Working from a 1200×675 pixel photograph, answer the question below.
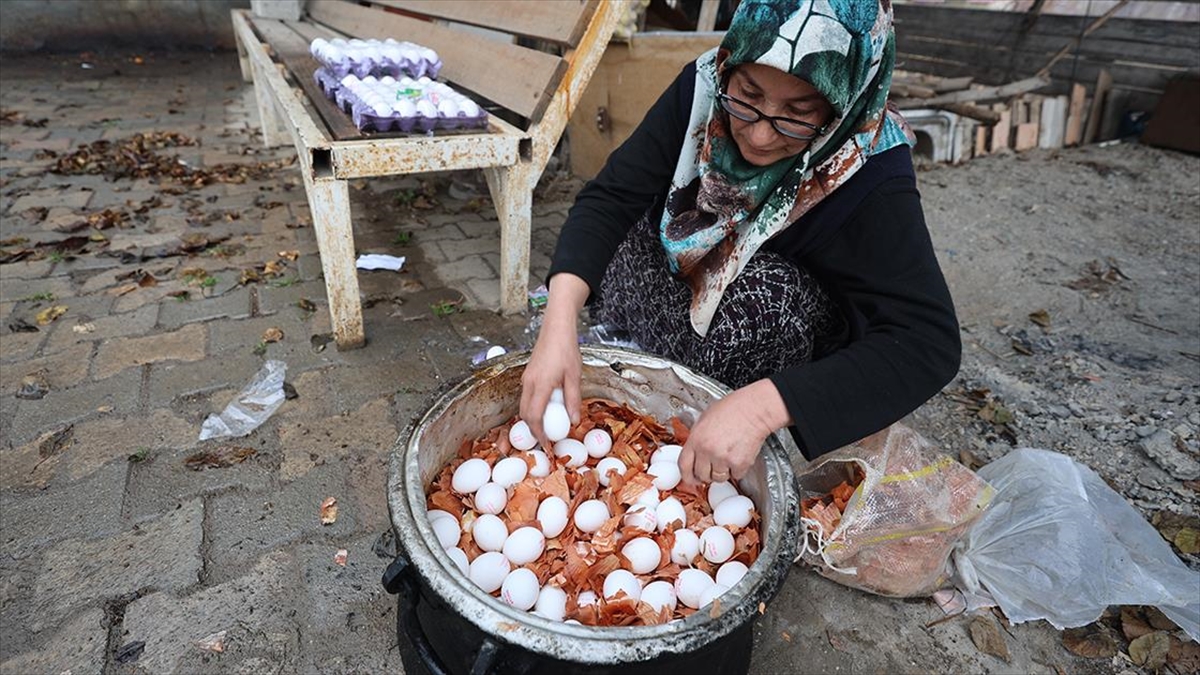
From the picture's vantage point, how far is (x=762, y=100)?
4.57 feet

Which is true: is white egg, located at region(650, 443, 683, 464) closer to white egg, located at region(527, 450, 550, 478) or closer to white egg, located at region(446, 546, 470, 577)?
white egg, located at region(527, 450, 550, 478)

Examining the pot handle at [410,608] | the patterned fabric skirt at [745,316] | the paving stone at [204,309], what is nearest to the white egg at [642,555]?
the pot handle at [410,608]

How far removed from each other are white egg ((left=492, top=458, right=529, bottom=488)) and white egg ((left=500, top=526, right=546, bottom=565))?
15 centimetres

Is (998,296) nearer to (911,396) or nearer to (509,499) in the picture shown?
(911,396)

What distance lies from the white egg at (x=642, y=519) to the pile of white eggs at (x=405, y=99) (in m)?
1.70

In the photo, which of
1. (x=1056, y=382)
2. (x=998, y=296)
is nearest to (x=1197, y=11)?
(x=998, y=296)

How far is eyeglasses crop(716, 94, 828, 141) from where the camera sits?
1.38 metres

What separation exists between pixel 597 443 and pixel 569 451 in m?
0.08

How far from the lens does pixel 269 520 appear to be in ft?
6.08

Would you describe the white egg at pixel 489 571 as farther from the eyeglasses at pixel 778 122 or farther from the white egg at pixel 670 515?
the eyeglasses at pixel 778 122

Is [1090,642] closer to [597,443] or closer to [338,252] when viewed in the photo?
[597,443]

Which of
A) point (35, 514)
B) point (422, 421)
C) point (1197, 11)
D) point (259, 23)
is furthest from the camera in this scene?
point (1197, 11)

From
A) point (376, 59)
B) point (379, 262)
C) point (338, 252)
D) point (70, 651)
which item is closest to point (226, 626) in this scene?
point (70, 651)

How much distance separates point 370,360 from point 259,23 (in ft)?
13.1
